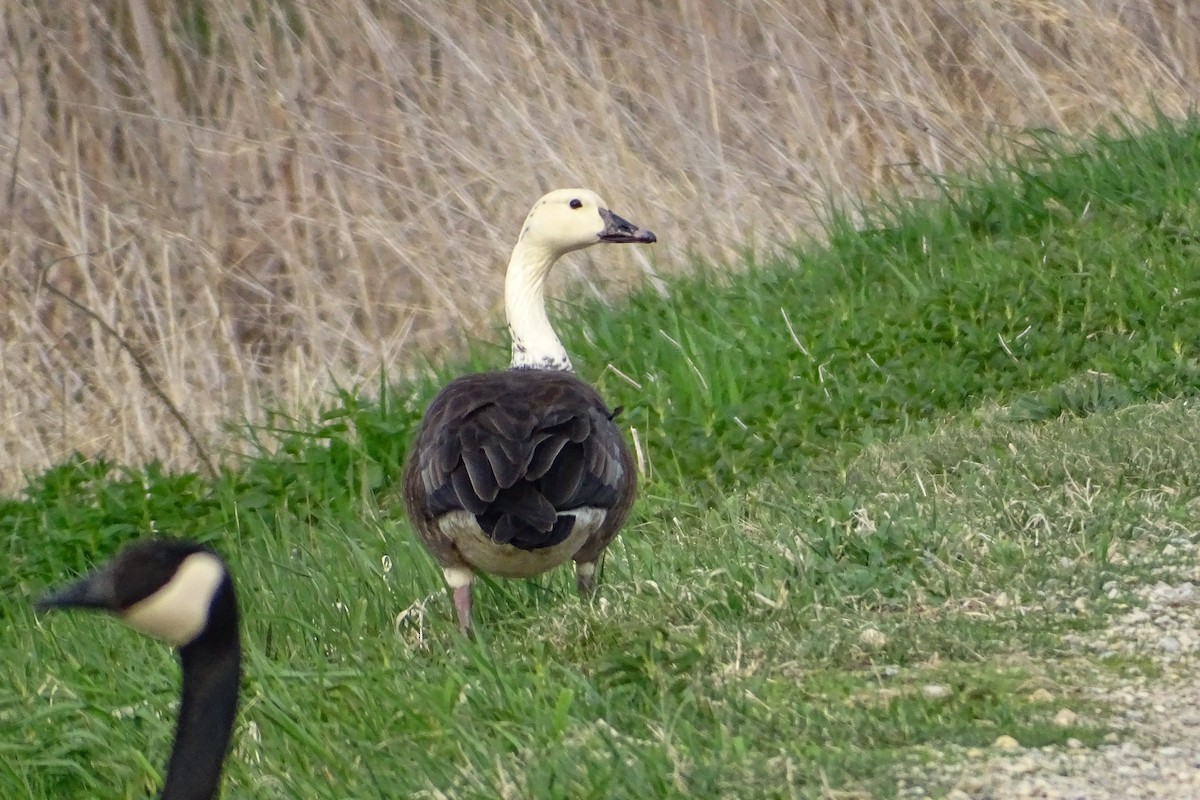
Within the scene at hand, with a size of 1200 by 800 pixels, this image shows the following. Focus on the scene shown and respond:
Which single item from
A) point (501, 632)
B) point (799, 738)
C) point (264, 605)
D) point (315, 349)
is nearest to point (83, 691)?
point (264, 605)

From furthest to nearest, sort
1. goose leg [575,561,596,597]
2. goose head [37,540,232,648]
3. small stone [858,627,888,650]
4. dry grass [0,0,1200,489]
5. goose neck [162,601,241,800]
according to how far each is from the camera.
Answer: dry grass [0,0,1200,489] < goose leg [575,561,596,597] < small stone [858,627,888,650] < goose neck [162,601,241,800] < goose head [37,540,232,648]

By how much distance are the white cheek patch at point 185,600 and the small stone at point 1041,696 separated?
1813 millimetres

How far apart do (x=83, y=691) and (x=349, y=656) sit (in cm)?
87

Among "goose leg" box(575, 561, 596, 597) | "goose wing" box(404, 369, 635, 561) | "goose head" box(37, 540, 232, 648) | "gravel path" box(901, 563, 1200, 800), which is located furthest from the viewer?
"goose leg" box(575, 561, 596, 597)

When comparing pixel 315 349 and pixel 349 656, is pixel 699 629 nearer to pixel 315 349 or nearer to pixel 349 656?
pixel 349 656

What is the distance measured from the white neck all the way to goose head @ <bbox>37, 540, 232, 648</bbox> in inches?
109

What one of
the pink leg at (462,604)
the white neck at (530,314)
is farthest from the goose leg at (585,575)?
the white neck at (530,314)

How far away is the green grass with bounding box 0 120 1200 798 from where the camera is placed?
3.78m

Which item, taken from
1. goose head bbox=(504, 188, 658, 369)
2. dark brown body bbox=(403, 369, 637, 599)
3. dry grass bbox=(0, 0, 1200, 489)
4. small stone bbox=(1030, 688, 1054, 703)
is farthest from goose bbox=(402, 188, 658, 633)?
dry grass bbox=(0, 0, 1200, 489)

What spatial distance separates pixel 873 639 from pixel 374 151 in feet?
17.2

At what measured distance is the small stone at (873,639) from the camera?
418 cm

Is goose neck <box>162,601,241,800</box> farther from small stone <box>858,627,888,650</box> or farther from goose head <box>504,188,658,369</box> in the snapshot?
goose head <box>504,188,658,369</box>

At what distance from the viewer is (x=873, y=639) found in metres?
4.19

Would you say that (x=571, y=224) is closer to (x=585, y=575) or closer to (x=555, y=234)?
(x=555, y=234)
